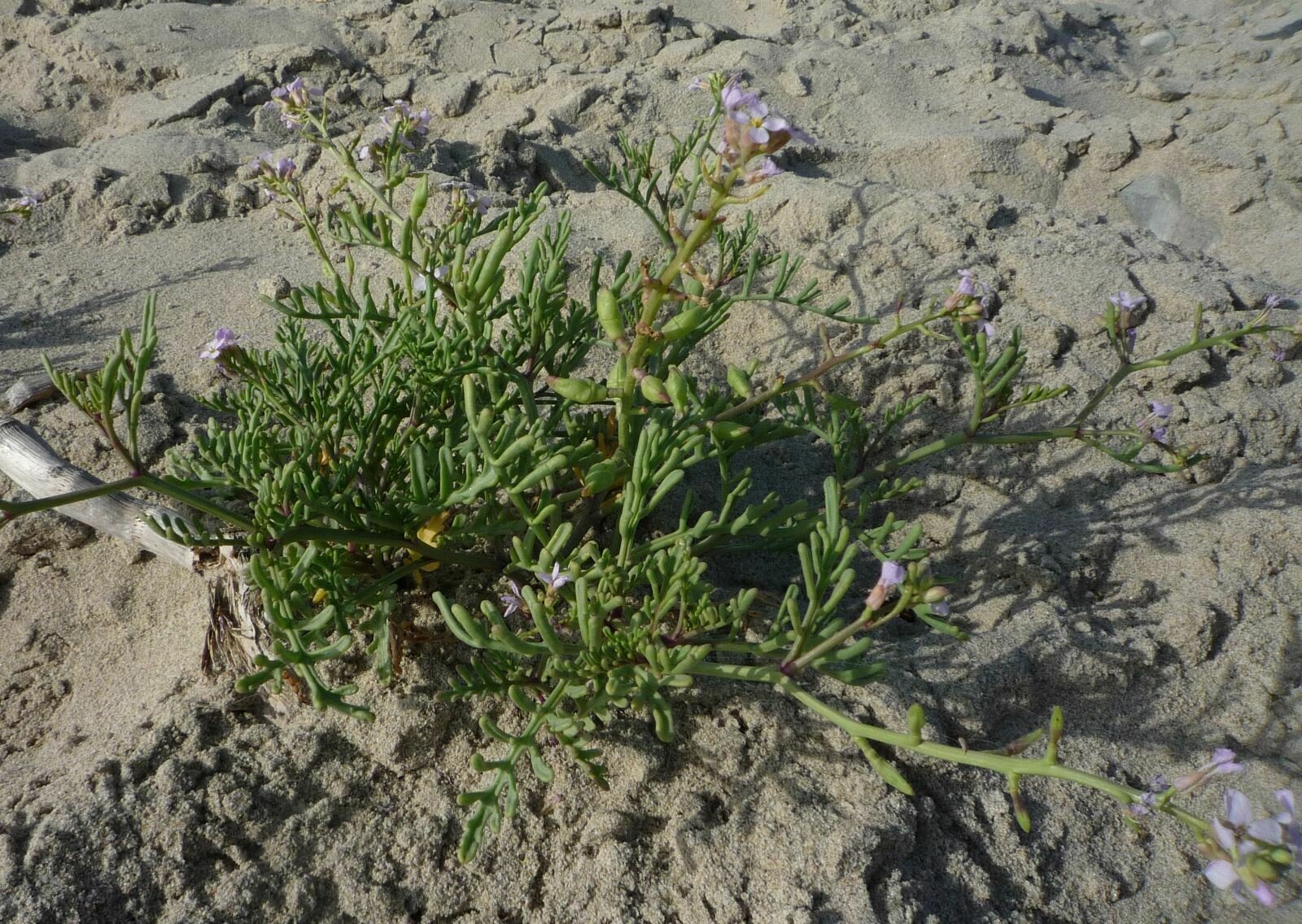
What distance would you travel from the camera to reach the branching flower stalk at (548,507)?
1.37 meters

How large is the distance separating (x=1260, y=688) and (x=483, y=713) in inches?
62.8

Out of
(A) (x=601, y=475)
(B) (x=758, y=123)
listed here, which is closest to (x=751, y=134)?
(B) (x=758, y=123)

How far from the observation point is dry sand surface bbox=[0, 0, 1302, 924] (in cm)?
159

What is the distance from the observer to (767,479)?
2.54m

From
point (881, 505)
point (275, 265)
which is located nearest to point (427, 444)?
point (881, 505)

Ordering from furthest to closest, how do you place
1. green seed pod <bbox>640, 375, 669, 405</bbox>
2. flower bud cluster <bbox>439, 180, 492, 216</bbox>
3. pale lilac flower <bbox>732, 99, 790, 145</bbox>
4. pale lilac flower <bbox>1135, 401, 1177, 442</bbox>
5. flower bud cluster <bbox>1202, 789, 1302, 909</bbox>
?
1. flower bud cluster <bbox>439, 180, 492, 216</bbox>
2. pale lilac flower <bbox>1135, 401, 1177, 442</bbox>
3. green seed pod <bbox>640, 375, 669, 405</bbox>
4. pale lilac flower <bbox>732, 99, 790, 145</bbox>
5. flower bud cluster <bbox>1202, 789, 1302, 909</bbox>

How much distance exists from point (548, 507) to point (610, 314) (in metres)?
0.38

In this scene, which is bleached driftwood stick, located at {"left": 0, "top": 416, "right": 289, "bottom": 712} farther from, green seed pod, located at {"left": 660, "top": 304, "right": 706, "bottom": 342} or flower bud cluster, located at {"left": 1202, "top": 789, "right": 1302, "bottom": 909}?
flower bud cluster, located at {"left": 1202, "top": 789, "right": 1302, "bottom": 909}

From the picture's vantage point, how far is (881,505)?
2.42m

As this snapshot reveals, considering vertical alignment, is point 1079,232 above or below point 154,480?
below

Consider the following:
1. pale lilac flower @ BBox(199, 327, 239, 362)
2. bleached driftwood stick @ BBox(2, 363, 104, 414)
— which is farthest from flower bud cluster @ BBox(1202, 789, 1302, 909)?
bleached driftwood stick @ BBox(2, 363, 104, 414)

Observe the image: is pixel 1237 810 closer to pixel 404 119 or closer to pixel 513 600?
pixel 513 600

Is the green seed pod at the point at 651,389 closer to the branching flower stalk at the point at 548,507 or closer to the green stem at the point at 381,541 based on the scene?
the branching flower stalk at the point at 548,507

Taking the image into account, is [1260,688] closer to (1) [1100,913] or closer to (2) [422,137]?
(1) [1100,913]
